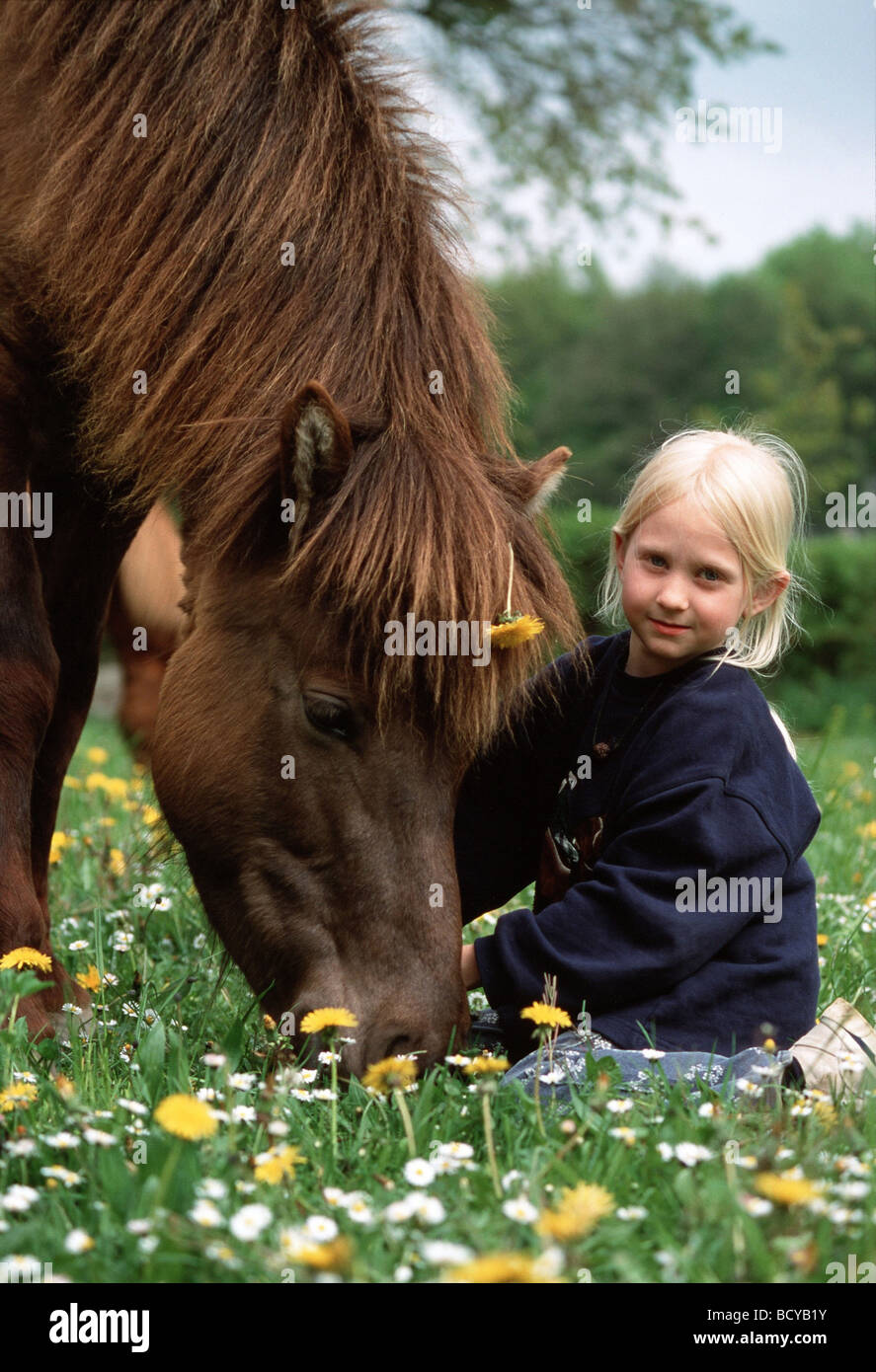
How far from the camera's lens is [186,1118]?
1.69m

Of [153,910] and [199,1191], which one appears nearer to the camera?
[199,1191]

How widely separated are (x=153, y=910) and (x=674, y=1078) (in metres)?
1.69

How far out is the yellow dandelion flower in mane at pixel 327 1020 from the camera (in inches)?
85.1

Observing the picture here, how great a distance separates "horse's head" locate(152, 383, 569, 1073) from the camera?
7.66 ft

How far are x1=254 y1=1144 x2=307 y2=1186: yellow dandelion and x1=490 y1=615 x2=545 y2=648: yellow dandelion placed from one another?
1.02 m

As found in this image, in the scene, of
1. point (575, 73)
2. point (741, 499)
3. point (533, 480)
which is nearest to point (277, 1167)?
point (533, 480)

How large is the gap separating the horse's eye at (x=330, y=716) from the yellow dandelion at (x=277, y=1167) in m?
0.84

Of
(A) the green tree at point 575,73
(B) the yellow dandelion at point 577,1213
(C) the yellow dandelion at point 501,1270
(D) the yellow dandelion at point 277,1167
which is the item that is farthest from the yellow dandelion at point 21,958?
(A) the green tree at point 575,73

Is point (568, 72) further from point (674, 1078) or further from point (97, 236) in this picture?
point (674, 1078)

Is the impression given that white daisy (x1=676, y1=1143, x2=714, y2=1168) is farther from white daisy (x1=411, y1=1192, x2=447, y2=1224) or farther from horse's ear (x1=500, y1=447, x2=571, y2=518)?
horse's ear (x1=500, y1=447, x2=571, y2=518)

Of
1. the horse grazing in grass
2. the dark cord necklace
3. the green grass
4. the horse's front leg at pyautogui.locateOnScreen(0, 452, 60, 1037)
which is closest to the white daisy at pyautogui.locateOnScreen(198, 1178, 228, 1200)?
the green grass

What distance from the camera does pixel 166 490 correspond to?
2764mm

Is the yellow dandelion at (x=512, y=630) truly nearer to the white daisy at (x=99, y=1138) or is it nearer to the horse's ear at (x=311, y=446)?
the horse's ear at (x=311, y=446)
